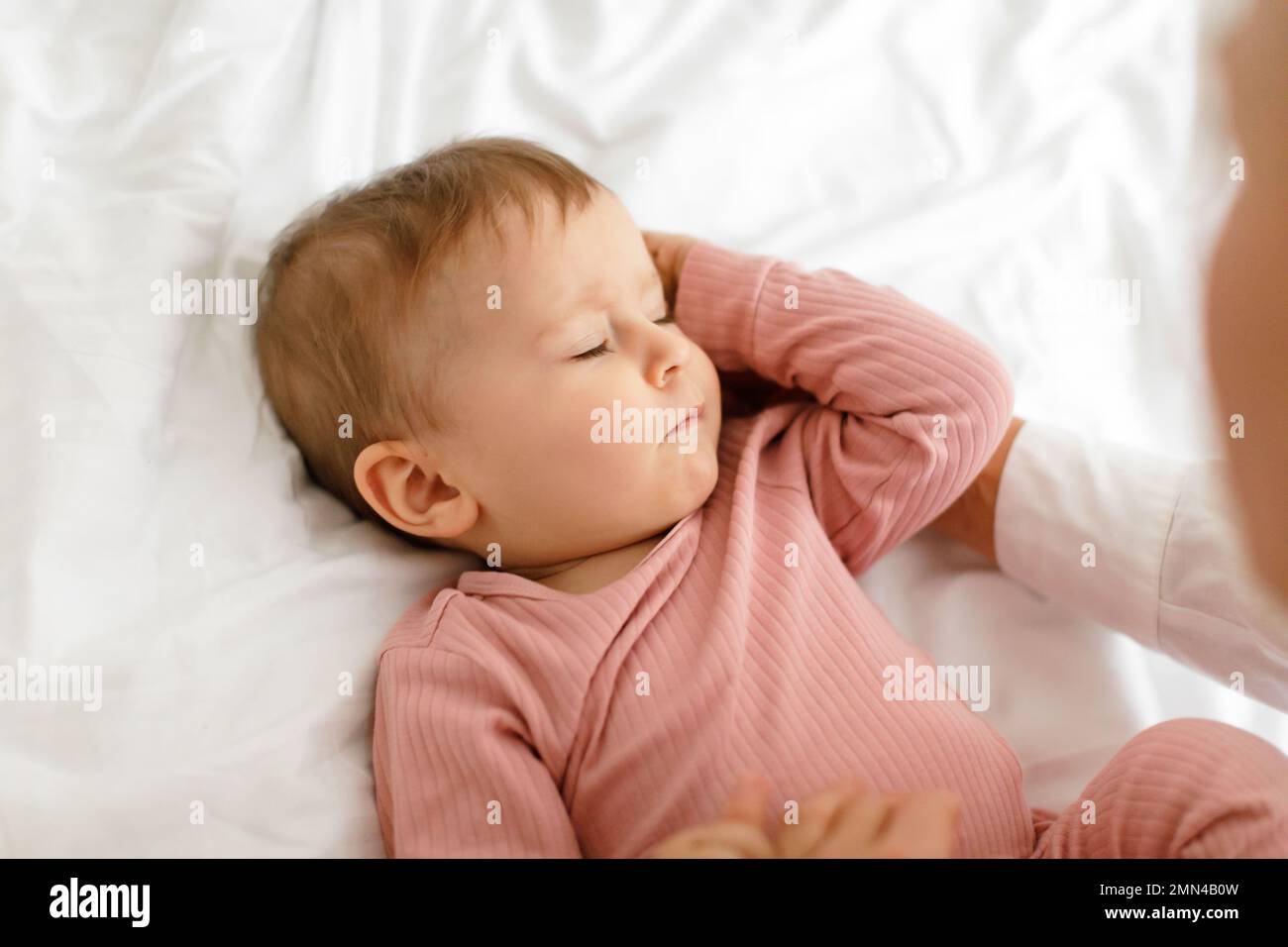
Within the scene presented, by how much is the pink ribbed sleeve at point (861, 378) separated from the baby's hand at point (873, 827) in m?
0.33

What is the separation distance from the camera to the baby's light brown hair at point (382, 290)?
1033mm

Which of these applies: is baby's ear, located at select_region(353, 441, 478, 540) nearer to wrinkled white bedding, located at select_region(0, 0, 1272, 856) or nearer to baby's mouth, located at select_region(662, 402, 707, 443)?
wrinkled white bedding, located at select_region(0, 0, 1272, 856)

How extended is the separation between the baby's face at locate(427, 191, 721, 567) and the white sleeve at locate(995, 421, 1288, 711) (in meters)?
0.37

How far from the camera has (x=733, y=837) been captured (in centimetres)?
88

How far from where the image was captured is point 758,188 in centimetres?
144

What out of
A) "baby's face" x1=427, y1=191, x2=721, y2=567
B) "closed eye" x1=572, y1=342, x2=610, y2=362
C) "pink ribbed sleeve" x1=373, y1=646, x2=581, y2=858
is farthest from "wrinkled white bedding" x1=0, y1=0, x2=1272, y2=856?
"closed eye" x1=572, y1=342, x2=610, y2=362

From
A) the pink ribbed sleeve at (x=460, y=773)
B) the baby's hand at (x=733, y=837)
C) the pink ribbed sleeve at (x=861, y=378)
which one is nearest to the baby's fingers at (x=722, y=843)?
the baby's hand at (x=733, y=837)

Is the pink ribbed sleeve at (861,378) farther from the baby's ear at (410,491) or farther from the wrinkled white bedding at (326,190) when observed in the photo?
the baby's ear at (410,491)

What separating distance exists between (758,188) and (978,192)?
0.28m

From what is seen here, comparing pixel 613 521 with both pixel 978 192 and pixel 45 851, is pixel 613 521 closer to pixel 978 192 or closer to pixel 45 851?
pixel 45 851

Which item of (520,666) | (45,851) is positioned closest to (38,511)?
(45,851)

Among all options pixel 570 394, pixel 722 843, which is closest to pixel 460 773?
pixel 722 843

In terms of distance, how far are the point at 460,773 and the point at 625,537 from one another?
0.89 feet

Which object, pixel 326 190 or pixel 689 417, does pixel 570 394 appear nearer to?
pixel 689 417
